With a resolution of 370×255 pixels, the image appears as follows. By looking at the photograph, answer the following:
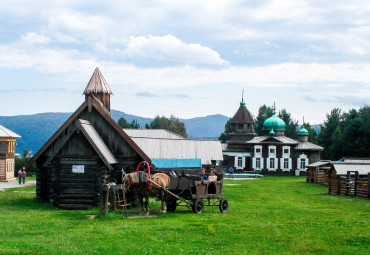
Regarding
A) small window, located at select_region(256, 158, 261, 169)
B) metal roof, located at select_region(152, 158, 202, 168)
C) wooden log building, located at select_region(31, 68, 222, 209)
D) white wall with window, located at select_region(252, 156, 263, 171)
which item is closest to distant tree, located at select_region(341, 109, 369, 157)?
white wall with window, located at select_region(252, 156, 263, 171)

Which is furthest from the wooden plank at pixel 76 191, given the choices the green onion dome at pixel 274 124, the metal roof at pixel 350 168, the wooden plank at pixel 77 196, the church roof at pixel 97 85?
the green onion dome at pixel 274 124

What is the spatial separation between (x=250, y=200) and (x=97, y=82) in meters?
12.1

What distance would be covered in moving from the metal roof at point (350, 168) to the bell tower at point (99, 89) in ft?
63.4

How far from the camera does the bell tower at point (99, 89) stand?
102 feet

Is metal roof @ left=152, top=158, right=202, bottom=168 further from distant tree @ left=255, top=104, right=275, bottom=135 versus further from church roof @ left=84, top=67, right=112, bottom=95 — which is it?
distant tree @ left=255, top=104, right=275, bottom=135

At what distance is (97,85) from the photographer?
1225 inches

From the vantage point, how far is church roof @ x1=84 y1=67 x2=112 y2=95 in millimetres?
30969

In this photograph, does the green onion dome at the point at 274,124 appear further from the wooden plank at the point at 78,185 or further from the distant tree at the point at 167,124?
the wooden plank at the point at 78,185

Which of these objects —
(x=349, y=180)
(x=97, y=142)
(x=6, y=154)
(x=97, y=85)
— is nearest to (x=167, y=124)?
(x=6, y=154)

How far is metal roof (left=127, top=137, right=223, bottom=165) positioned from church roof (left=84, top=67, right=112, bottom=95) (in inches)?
274

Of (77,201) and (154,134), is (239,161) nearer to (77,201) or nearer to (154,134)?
(154,134)

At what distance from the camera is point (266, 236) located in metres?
17.5

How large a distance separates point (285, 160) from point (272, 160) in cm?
205

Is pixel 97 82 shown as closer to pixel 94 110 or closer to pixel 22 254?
pixel 94 110
